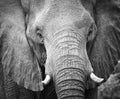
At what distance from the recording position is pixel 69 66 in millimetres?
6160

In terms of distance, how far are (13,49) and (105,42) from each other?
1122 millimetres

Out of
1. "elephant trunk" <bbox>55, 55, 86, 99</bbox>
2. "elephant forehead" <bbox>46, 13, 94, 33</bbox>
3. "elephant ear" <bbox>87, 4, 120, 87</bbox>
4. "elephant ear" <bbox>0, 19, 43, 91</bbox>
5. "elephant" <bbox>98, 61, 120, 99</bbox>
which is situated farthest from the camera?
"elephant ear" <bbox>87, 4, 120, 87</bbox>

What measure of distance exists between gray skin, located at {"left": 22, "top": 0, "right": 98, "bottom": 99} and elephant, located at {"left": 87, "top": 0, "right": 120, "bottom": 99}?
218 mm

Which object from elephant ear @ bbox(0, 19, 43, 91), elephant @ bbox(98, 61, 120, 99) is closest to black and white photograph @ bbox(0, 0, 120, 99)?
elephant ear @ bbox(0, 19, 43, 91)

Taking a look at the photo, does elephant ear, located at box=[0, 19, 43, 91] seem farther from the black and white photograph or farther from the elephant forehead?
the elephant forehead

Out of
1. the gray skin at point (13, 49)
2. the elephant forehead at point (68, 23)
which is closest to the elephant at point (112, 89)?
the elephant forehead at point (68, 23)

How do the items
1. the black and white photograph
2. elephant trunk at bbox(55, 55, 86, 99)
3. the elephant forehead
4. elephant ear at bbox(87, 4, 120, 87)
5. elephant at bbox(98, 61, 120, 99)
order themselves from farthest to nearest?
elephant ear at bbox(87, 4, 120, 87) < the elephant forehead < the black and white photograph < elephant trunk at bbox(55, 55, 86, 99) < elephant at bbox(98, 61, 120, 99)

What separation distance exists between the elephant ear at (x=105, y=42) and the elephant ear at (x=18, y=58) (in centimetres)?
70

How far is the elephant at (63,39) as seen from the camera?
616 cm

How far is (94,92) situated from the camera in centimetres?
729

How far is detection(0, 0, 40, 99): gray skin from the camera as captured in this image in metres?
7.07

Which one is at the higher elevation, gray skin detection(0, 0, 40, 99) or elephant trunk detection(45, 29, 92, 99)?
elephant trunk detection(45, 29, 92, 99)

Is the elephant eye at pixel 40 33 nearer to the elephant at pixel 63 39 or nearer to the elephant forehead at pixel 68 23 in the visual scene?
the elephant at pixel 63 39

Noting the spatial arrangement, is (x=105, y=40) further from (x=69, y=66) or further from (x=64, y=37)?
(x=69, y=66)
